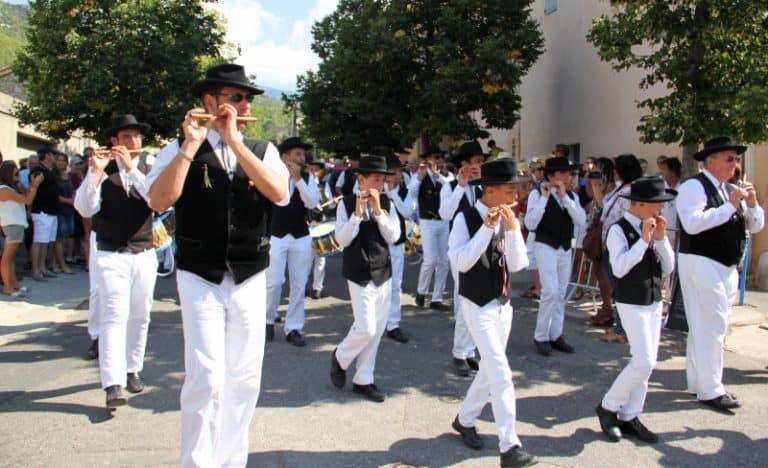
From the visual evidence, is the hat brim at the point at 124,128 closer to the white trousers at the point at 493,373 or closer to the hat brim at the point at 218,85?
the hat brim at the point at 218,85

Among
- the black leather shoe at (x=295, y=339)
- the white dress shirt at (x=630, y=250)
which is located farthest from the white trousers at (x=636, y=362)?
the black leather shoe at (x=295, y=339)

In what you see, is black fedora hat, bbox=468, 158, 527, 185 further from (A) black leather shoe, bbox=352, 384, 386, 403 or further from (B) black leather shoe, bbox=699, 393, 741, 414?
(B) black leather shoe, bbox=699, 393, 741, 414

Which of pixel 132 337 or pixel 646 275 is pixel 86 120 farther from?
pixel 646 275

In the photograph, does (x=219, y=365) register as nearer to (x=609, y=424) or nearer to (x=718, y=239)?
(x=609, y=424)

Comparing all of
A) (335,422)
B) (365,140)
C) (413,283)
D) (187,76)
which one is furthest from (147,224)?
(365,140)

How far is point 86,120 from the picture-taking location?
1438 centimetres

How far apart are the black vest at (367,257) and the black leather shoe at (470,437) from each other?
1501mm

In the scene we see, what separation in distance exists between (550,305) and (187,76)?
1061cm

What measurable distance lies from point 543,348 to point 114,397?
4.19 m

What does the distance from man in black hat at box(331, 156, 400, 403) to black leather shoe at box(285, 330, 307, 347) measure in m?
1.41

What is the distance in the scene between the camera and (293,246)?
7027 millimetres

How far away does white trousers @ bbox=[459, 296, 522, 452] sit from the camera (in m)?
3.95

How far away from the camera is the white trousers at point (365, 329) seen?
5250 mm

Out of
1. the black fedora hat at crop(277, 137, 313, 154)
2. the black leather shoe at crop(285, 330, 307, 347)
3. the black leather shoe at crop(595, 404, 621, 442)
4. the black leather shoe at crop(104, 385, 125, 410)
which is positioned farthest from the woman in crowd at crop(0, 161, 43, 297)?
the black leather shoe at crop(595, 404, 621, 442)
